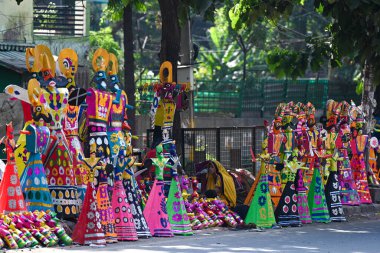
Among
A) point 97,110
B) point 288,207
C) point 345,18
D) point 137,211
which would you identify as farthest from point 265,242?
point 345,18

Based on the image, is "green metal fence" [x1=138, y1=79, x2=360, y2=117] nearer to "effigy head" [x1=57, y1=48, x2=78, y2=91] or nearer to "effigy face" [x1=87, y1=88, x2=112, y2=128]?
"effigy head" [x1=57, y1=48, x2=78, y2=91]

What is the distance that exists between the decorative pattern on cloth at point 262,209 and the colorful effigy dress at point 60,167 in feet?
10.1

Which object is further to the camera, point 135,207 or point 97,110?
point 135,207

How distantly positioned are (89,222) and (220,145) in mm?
6234

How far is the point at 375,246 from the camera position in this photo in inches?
520

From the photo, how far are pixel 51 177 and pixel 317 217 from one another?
5094 millimetres

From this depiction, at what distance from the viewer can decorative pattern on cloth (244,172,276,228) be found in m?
14.7

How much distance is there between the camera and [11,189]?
1211 centimetres

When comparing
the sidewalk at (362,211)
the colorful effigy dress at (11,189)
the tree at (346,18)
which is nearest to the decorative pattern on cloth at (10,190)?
the colorful effigy dress at (11,189)

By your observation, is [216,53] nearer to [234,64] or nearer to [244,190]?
[234,64]

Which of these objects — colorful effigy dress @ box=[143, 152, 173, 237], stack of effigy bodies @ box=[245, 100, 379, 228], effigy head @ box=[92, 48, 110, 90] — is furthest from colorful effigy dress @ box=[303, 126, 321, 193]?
effigy head @ box=[92, 48, 110, 90]

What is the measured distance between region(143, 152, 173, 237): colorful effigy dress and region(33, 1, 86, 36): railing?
14950 millimetres

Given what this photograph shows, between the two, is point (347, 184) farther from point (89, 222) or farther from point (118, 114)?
point (89, 222)

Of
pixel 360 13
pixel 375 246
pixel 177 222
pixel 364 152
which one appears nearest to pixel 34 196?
pixel 177 222
